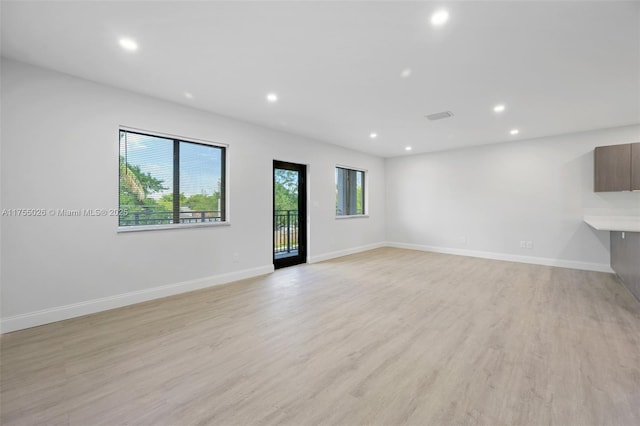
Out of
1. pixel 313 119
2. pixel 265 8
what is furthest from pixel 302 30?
pixel 313 119

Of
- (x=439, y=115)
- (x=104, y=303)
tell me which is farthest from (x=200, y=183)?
(x=439, y=115)

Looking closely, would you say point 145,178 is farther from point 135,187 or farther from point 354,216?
point 354,216

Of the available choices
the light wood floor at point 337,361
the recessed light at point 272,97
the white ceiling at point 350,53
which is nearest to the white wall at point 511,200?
the white ceiling at point 350,53

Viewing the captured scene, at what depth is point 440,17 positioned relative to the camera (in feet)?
6.83

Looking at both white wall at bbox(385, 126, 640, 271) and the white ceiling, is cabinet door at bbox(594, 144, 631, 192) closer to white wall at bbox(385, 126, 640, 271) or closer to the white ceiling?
white wall at bbox(385, 126, 640, 271)

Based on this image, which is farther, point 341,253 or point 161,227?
point 341,253

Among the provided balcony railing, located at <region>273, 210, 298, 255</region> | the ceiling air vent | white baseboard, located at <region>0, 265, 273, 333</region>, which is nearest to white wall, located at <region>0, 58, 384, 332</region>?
white baseboard, located at <region>0, 265, 273, 333</region>

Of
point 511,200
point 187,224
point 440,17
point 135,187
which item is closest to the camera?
point 440,17

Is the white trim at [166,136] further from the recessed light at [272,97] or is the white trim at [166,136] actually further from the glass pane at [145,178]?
the recessed light at [272,97]

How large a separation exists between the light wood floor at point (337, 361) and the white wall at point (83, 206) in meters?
0.31

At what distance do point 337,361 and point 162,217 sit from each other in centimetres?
307

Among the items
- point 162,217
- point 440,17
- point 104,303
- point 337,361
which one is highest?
point 440,17

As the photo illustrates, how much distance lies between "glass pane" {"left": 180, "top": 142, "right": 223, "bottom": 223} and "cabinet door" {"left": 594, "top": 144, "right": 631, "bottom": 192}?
256 inches

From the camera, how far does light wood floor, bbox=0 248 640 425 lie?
1.62 meters
